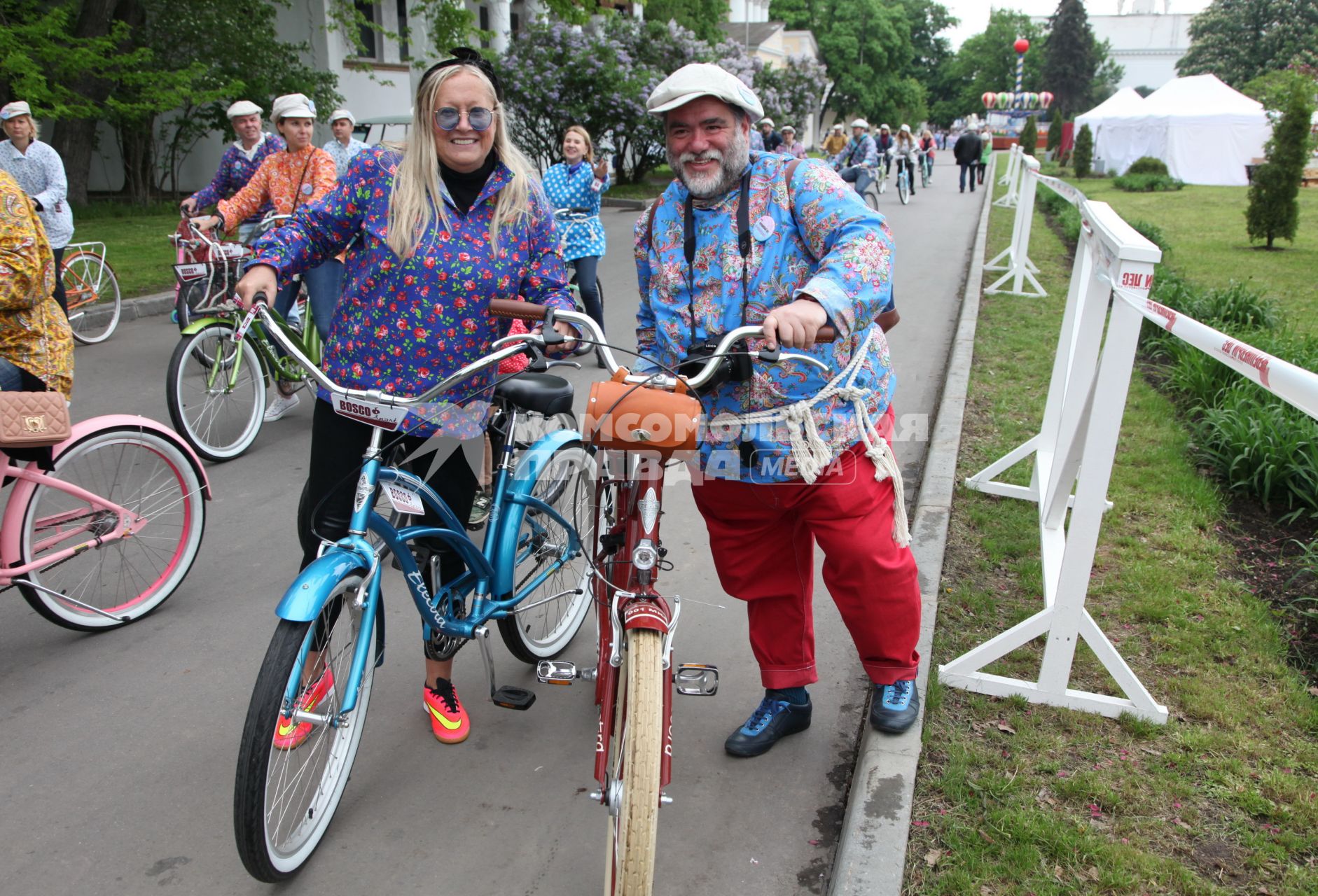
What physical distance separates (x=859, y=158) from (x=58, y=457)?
1639 centimetres

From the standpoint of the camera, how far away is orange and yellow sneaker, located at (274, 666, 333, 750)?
2473 mm

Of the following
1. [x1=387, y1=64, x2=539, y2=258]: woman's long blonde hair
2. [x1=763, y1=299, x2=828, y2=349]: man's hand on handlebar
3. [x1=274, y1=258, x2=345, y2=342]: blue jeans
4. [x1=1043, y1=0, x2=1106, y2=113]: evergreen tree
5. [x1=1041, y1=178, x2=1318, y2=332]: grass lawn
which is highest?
[x1=1043, y1=0, x2=1106, y2=113]: evergreen tree

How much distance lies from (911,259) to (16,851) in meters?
13.4

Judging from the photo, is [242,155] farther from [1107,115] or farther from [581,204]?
[1107,115]

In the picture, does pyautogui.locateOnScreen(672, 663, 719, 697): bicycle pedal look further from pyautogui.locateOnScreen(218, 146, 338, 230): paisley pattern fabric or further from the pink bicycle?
pyautogui.locateOnScreen(218, 146, 338, 230): paisley pattern fabric

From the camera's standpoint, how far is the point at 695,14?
113 ft

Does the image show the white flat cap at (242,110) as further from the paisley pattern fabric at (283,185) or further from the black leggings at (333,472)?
the black leggings at (333,472)

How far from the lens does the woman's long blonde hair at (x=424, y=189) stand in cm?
285

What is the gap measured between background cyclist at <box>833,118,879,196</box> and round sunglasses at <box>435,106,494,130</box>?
15.4 meters

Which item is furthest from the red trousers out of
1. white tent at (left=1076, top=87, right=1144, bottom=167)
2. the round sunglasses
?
white tent at (left=1076, top=87, right=1144, bottom=167)

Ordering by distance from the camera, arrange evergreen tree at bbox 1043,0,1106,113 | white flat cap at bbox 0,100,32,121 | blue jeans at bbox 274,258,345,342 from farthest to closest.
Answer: evergreen tree at bbox 1043,0,1106,113 < white flat cap at bbox 0,100,32,121 < blue jeans at bbox 274,258,345,342

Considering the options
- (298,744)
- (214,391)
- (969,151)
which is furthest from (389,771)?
(969,151)

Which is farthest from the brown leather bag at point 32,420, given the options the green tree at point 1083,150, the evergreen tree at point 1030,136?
the evergreen tree at point 1030,136

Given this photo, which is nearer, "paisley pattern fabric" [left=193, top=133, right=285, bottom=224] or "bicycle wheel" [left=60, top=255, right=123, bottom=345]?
"paisley pattern fabric" [left=193, top=133, right=285, bottom=224]
